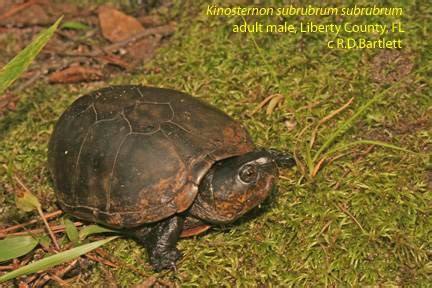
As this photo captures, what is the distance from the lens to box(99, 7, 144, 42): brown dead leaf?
4.71 m

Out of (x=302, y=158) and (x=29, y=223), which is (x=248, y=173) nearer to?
(x=302, y=158)

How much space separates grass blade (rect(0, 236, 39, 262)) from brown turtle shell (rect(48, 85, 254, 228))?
0.94 ft

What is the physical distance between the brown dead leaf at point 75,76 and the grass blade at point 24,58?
5.05 ft

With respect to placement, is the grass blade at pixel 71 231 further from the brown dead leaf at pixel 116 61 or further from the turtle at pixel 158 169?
the brown dead leaf at pixel 116 61

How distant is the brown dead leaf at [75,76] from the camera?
4410mm

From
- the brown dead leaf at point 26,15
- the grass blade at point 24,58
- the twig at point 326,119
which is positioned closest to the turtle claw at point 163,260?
the twig at point 326,119

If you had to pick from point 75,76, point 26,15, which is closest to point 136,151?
point 75,76

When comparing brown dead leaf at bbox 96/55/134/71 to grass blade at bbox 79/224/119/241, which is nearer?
grass blade at bbox 79/224/119/241

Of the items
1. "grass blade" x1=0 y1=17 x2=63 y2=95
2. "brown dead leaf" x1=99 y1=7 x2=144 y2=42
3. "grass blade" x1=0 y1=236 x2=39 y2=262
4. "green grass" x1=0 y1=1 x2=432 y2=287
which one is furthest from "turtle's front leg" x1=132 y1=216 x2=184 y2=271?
"brown dead leaf" x1=99 y1=7 x2=144 y2=42

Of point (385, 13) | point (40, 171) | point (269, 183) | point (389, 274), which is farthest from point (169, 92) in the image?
point (385, 13)

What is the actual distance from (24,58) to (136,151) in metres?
0.78

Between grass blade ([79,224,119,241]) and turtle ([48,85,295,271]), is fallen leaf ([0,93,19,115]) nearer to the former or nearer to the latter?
turtle ([48,85,295,271])

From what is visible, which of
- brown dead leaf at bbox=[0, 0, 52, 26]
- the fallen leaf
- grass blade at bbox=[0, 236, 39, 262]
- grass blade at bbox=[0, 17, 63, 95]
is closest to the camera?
grass blade at bbox=[0, 17, 63, 95]

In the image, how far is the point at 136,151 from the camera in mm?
2916
